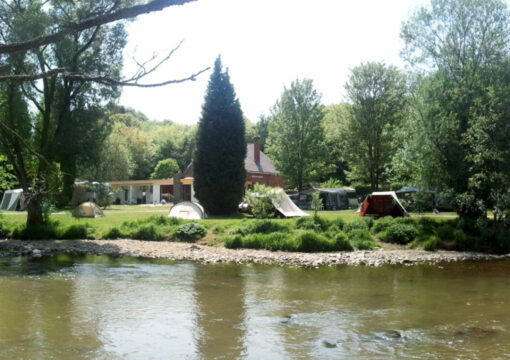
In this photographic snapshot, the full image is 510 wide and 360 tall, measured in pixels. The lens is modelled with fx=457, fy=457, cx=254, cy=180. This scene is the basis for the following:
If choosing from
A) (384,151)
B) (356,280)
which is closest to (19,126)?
(356,280)

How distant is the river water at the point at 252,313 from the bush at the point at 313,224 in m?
4.70

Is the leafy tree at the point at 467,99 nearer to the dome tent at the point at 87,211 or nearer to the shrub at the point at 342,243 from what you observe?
the shrub at the point at 342,243

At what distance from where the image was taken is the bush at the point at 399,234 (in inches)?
731

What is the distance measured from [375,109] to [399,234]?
19.8 meters

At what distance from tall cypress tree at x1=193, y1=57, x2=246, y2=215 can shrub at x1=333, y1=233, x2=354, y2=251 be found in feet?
38.0

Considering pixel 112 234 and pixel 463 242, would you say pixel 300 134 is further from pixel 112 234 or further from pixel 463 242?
pixel 463 242

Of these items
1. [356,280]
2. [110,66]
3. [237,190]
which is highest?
[110,66]

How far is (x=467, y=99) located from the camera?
19.6 m

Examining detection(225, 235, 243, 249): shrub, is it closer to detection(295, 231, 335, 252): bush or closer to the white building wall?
detection(295, 231, 335, 252): bush

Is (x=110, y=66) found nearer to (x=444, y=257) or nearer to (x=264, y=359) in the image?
(x=444, y=257)

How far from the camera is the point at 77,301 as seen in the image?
9.73 meters

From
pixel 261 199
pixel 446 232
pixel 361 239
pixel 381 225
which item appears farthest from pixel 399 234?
pixel 261 199

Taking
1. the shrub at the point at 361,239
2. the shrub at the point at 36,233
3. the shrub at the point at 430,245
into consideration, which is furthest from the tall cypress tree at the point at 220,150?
the shrub at the point at 430,245

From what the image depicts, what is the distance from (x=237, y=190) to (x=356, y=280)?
17.0 m
